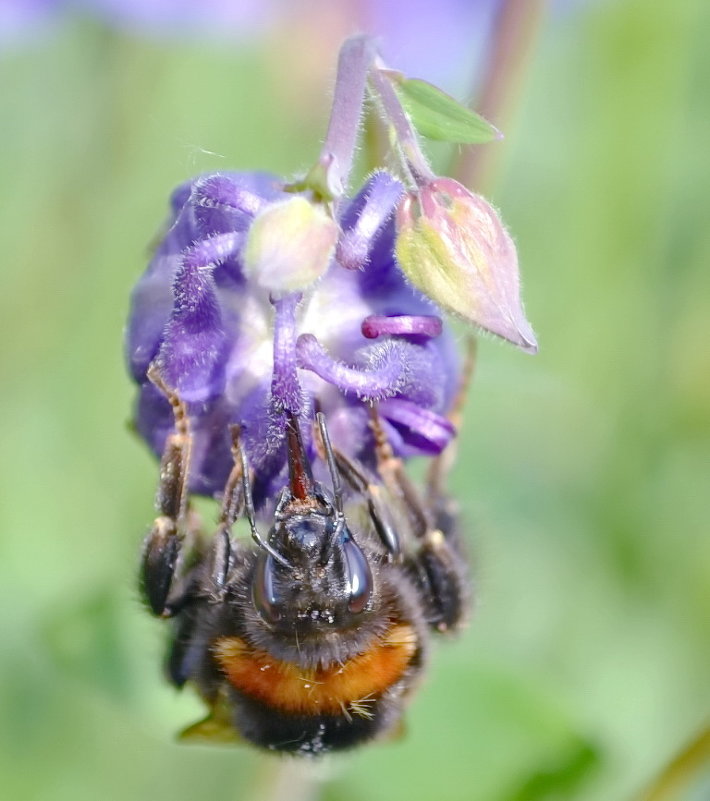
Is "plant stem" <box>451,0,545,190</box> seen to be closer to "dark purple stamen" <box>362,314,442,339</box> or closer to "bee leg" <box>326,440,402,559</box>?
"dark purple stamen" <box>362,314,442,339</box>

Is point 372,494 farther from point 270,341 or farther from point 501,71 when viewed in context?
point 501,71

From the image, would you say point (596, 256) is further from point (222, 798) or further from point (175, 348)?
point (175, 348)

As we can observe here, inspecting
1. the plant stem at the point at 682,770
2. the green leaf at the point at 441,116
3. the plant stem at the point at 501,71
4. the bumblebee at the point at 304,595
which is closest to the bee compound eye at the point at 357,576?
the bumblebee at the point at 304,595

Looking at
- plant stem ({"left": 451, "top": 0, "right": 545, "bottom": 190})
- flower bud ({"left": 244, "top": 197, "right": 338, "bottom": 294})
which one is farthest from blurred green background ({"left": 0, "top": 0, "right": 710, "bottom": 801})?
flower bud ({"left": 244, "top": 197, "right": 338, "bottom": 294})

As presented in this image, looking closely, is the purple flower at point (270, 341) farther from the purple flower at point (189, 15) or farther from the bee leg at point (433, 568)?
the purple flower at point (189, 15)

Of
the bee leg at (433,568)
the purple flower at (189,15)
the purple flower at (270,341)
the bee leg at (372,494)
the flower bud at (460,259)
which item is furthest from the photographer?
the purple flower at (189,15)

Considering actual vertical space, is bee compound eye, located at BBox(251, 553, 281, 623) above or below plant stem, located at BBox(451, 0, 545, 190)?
below

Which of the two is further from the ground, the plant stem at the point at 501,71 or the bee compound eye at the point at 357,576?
the plant stem at the point at 501,71
